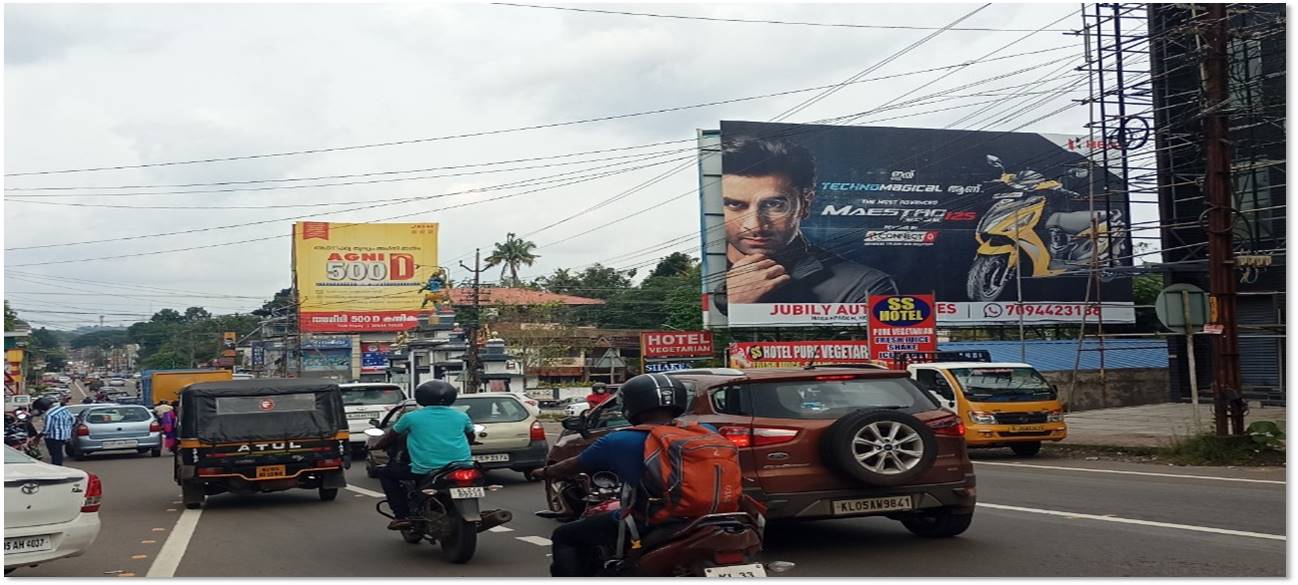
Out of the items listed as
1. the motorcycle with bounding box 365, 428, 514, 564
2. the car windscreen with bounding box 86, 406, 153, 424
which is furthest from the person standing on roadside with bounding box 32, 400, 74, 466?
the motorcycle with bounding box 365, 428, 514, 564

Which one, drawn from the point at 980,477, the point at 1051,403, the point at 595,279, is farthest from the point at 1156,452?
the point at 595,279

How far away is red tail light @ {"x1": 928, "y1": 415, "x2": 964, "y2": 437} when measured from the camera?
361 inches

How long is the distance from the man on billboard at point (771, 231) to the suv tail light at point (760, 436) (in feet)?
132

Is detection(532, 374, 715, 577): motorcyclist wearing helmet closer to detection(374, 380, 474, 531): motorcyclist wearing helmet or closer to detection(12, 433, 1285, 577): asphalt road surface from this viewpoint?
detection(12, 433, 1285, 577): asphalt road surface

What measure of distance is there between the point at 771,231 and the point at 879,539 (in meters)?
39.9

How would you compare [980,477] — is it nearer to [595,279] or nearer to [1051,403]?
[1051,403]

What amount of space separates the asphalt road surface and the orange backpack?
9.72 ft

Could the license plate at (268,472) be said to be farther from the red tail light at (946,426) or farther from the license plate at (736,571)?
the license plate at (736,571)

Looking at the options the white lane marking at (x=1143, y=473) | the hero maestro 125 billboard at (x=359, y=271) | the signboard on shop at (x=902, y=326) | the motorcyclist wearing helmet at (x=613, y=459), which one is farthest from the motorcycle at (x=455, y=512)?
the hero maestro 125 billboard at (x=359, y=271)

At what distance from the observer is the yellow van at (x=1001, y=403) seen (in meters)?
19.9

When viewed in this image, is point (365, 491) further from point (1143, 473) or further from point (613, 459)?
point (613, 459)

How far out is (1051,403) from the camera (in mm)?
20484

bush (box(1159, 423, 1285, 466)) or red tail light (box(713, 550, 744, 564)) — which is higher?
red tail light (box(713, 550, 744, 564))

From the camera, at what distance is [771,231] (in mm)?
49594
